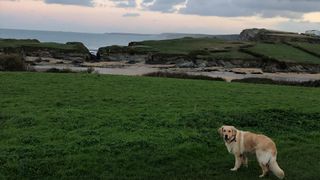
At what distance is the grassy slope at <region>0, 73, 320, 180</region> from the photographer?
41.2 ft

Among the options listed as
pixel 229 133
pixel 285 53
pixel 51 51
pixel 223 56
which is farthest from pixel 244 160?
pixel 51 51

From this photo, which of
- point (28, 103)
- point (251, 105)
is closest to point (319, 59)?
point (251, 105)

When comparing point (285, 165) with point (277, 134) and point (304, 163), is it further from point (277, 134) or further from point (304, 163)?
point (277, 134)

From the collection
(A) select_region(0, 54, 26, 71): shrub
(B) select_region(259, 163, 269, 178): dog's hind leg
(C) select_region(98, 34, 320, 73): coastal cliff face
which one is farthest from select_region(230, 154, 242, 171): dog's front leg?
(C) select_region(98, 34, 320, 73): coastal cliff face

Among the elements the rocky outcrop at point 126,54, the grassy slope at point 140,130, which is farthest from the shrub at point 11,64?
the rocky outcrop at point 126,54

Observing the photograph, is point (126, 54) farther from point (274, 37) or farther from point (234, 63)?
point (274, 37)

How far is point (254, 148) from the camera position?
12031 mm

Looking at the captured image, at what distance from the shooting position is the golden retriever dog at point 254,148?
11.7 meters

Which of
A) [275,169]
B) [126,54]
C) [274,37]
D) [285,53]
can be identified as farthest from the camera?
[274,37]

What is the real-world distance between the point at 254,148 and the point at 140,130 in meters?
4.63

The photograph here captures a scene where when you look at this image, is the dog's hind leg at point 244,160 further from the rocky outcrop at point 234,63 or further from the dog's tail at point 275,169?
the rocky outcrop at point 234,63

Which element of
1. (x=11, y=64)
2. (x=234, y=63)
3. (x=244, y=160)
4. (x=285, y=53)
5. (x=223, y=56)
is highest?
(x=244, y=160)

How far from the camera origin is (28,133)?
14.8 metres

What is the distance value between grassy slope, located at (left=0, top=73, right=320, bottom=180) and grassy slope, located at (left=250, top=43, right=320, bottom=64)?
48.2 m
